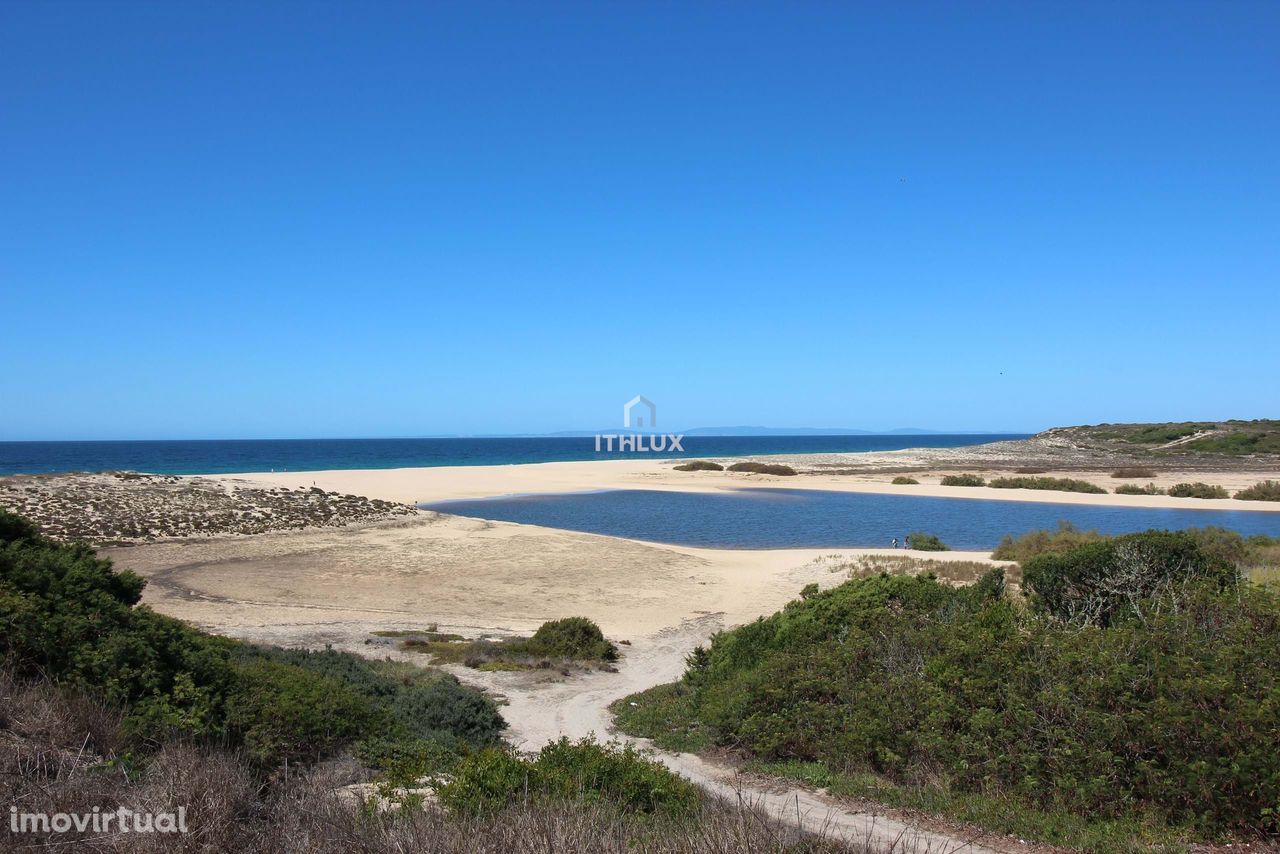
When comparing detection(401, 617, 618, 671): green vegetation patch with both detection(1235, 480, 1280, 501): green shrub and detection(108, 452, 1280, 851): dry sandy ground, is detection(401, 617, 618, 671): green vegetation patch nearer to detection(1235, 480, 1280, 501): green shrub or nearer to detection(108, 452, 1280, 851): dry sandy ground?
detection(108, 452, 1280, 851): dry sandy ground

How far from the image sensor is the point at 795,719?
30.9 feet

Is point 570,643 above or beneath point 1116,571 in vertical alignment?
beneath

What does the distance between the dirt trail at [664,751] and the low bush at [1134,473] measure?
5851 cm

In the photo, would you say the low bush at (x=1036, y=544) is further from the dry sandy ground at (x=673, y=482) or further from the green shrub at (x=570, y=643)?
the dry sandy ground at (x=673, y=482)

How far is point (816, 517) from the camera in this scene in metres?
42.7

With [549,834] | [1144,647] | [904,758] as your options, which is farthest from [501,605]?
[549,834]

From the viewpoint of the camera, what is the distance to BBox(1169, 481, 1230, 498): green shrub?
51.1 meters

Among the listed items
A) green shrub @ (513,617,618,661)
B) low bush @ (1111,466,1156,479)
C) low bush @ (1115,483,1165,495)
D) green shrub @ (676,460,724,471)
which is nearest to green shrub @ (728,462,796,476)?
green shrub @ (676,460,724,471)

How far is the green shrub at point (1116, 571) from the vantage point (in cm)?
1363

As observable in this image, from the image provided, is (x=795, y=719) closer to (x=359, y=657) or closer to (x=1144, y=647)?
(x=1144, y=647)

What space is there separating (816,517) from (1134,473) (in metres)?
39.6

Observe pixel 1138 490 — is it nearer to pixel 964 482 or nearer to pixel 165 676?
pixel 964 482

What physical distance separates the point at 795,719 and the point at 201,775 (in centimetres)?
673

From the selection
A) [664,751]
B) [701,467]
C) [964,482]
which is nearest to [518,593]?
[664,751]
